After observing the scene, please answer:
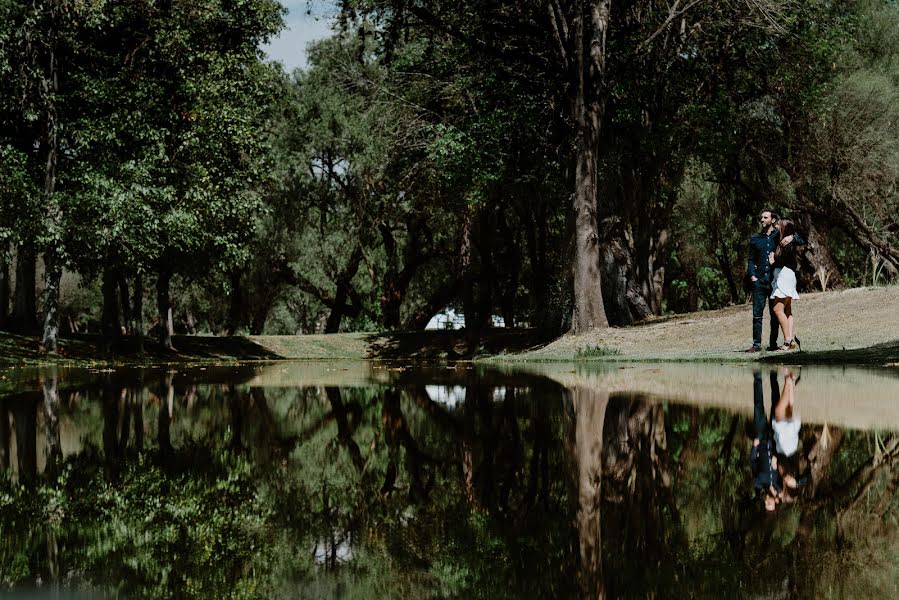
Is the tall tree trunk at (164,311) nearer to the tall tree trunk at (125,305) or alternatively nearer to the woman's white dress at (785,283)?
the tall tree trunk at (125,305)

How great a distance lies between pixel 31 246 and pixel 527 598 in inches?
993

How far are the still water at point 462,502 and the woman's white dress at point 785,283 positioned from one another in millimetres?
7193

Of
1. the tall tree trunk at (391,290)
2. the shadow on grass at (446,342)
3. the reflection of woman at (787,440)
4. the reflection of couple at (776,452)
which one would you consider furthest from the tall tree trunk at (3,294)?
the reflection of couple at (776,452)

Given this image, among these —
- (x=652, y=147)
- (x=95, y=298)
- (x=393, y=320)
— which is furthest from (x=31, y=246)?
(x=95, y=298)

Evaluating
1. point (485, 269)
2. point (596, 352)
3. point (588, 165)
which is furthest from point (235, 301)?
point (596, 352)

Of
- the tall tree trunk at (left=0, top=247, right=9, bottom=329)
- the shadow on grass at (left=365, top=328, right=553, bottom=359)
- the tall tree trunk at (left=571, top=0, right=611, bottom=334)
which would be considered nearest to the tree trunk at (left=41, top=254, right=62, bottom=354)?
the tall tree trunk at (left=0, top=247, right=9, bottom=329)

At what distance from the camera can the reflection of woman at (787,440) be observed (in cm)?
467

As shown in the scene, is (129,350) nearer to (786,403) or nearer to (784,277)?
(784,277)

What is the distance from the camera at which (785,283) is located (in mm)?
16016

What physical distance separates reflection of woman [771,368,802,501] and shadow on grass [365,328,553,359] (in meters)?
23.2

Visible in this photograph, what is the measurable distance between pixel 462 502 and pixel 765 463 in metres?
1.89

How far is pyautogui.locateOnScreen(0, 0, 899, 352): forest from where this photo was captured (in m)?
23.9

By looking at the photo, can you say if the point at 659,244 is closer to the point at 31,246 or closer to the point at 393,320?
the point at 393,320

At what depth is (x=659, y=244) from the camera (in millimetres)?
38062
